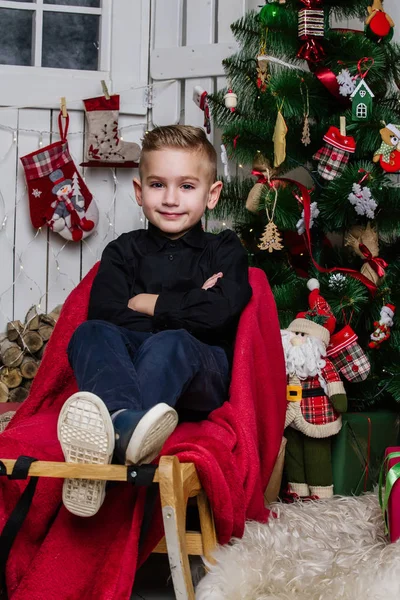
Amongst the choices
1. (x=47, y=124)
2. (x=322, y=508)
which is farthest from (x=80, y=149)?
(x=322, y=508)

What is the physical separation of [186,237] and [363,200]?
0.59 meters

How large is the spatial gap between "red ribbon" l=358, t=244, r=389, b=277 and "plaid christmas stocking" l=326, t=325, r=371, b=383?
0.69 feet

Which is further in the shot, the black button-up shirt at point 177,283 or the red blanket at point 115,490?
the black button-up shirt at point 177,283

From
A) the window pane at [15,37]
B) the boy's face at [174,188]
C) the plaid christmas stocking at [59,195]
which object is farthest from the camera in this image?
the window pane at [15,37]

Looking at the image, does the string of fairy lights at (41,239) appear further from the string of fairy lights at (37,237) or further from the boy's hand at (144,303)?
the boy's hand at (144,303)

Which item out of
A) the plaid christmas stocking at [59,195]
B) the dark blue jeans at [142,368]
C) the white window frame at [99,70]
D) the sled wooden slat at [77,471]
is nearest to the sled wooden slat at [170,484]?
the sled wooden slat at [77,471]

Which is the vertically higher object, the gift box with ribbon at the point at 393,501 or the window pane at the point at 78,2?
the window pane at the point at 78,2

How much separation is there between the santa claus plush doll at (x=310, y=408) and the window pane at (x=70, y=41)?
5.14 ft

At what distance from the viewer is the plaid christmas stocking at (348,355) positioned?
2.41 m

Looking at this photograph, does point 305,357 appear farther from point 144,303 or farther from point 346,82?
point 346,82

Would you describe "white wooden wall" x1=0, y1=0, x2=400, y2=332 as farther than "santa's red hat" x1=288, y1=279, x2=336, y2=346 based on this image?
Yes

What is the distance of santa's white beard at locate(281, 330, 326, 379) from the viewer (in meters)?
2.33

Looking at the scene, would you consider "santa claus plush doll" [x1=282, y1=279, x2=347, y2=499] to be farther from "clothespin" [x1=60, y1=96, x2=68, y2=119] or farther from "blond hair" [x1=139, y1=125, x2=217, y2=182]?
"clothespin" [x1=60, y1=96, x2=68, y2=119]

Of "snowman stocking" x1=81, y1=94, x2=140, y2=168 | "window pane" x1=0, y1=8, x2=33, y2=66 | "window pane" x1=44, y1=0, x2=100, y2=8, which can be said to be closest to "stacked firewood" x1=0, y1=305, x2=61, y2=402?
"snowman stocking" x1=81, y1=94, x2=140, y2=168
